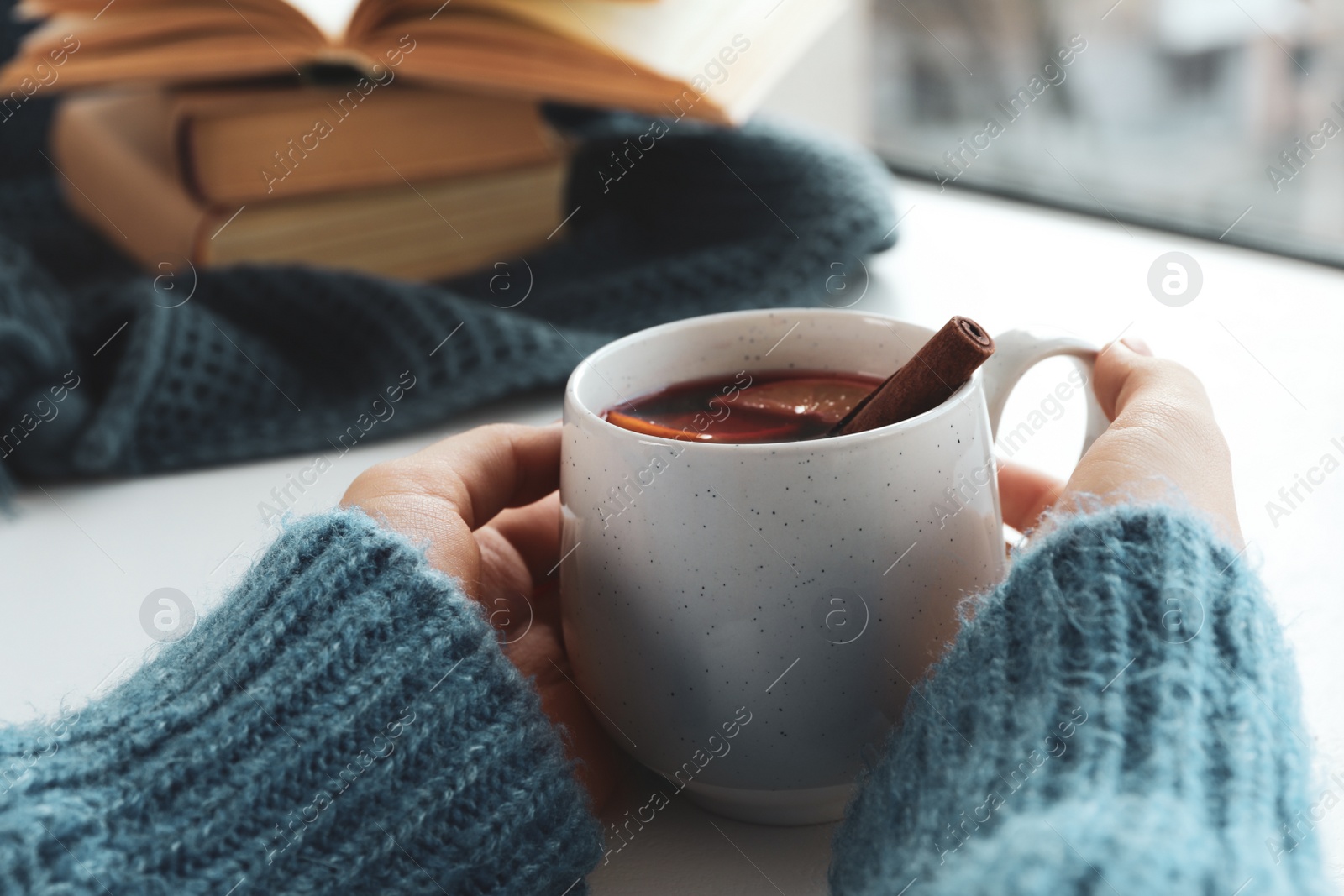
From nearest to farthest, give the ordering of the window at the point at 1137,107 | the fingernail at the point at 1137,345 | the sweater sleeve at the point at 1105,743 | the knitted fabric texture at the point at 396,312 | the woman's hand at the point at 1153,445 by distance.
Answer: the sweater sleeve at the point at 1105,743, the woman's hand at the point at 1153,445, the fingernail at the point at 1137,345, the knitted fabric texture at the point at 396,312, the window at the point at 1137,107

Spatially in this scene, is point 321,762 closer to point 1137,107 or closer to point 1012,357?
point 1012,357

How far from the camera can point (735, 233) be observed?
95 centimetres

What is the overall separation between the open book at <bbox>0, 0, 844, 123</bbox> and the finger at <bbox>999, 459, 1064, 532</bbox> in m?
0.36

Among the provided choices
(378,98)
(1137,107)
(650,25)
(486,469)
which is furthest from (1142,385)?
(1137,107)

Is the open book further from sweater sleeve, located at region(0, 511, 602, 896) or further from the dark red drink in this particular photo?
sweater sleeve, located at region(0, 511, 602, 896)

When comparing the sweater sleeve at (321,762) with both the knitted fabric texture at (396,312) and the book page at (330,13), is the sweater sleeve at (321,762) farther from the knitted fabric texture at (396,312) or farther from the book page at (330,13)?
the book page at (330,13)

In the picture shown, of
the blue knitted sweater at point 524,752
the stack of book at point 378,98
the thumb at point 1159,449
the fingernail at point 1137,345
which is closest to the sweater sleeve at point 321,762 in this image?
the blue knitted sweater at point 524,752

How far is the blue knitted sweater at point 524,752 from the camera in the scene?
0.29 meters

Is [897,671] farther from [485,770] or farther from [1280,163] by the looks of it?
[1280,163]

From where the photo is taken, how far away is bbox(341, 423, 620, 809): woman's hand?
45 centimetres

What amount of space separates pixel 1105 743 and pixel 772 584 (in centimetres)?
11

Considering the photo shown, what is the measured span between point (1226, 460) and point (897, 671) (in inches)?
6.5

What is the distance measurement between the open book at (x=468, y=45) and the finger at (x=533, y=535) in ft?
1.18

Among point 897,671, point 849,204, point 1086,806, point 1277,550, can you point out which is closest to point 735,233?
point 849,204
